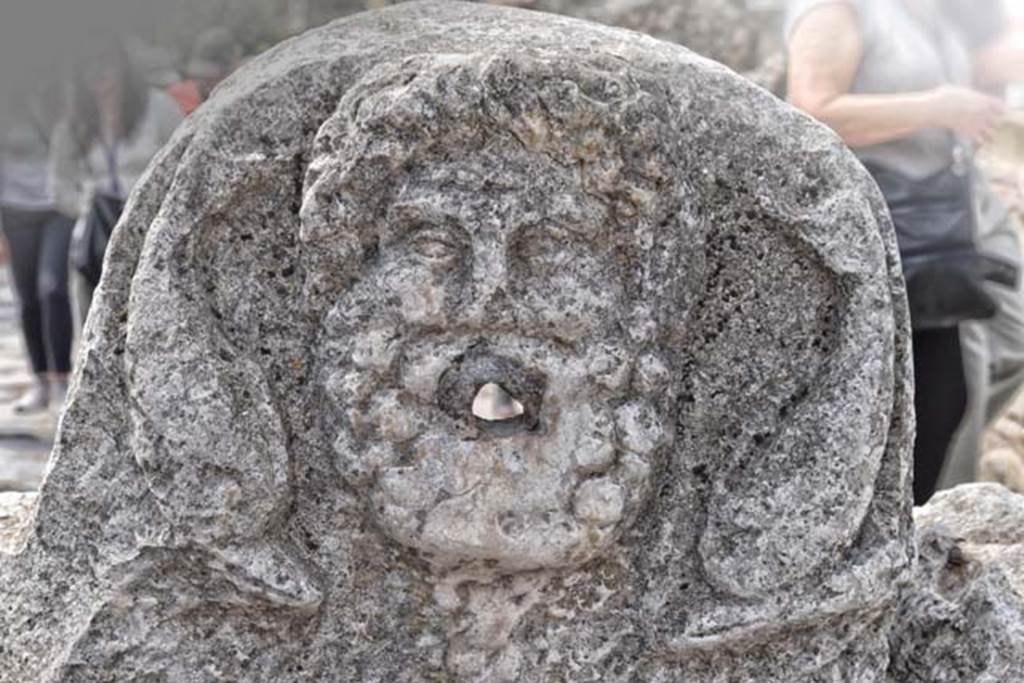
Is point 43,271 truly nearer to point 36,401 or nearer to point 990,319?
point 36,401

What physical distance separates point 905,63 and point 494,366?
1354mm

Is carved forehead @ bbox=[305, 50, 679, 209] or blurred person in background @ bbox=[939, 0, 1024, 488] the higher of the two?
carved forehead @ bbox=[305, 50, 679, 209]

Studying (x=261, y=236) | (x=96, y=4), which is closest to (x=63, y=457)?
(x=261, y=236)

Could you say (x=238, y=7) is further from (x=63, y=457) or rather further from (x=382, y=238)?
(x=63, y=457)

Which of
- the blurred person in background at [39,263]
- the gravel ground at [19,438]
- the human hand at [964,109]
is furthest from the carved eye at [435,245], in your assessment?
the blurred person in background at [39,263]

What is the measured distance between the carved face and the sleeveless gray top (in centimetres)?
121

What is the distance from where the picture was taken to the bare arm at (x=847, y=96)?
234 cm

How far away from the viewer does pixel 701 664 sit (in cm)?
138

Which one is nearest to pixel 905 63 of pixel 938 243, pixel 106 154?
pixel 938 243

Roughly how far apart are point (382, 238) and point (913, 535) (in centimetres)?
59

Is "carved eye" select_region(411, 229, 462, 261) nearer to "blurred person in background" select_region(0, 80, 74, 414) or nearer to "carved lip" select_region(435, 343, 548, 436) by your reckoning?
"carved lip" select_region(435, 343, 548, 436)

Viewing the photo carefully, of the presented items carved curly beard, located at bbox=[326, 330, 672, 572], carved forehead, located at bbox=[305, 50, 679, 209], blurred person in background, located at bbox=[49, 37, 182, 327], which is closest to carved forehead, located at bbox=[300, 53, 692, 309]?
carved forehead, located at bbox=[305, 50, 679, 209]

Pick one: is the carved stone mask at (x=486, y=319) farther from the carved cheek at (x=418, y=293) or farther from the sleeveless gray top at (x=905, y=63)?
the sleeveless gray top at (x=905, y=63)

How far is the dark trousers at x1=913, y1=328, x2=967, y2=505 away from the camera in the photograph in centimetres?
256
